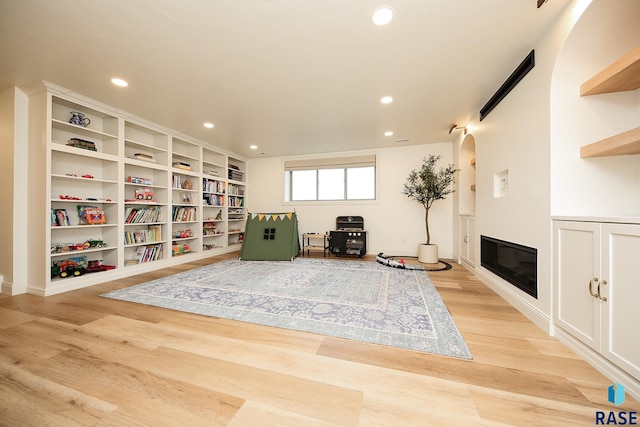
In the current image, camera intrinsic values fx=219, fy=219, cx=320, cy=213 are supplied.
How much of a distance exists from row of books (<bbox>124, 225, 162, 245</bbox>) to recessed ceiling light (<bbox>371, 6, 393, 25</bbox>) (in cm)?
402

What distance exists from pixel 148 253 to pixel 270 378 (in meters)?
3.40

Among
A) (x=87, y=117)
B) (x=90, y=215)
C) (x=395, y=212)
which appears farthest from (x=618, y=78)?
(x=87, y=117)

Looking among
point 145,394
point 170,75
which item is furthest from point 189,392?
point 170,75

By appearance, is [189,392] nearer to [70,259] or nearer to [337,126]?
[70,259]

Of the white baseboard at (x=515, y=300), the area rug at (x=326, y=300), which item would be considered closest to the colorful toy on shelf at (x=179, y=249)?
the area rug at (x=326, y=300)

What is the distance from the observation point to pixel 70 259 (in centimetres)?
276

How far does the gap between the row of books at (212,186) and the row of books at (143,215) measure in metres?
0.98

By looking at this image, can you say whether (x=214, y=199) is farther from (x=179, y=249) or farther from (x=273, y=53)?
(x=273, y=53)

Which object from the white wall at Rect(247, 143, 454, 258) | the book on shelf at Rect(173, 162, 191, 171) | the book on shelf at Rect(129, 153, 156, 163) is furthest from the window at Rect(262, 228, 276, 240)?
the book on shelf at Rect(129, 153, 156, 163)

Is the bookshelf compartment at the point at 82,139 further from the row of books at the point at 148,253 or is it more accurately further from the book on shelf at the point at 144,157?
the row of books at the point at 148,253

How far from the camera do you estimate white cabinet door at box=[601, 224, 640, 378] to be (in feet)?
3.49

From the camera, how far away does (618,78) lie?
135cm

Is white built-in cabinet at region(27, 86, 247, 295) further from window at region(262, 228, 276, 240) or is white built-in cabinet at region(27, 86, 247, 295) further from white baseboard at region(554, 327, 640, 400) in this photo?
white baseboard at region(554, 327, 640, 400)

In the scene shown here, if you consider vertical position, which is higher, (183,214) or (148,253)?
(183,214)
